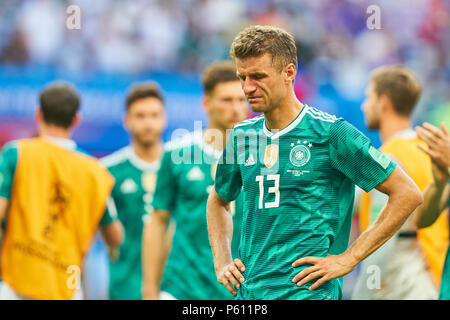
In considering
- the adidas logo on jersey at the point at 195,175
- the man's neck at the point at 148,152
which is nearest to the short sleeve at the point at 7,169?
the adidas logo on jersey at the point at 195,175

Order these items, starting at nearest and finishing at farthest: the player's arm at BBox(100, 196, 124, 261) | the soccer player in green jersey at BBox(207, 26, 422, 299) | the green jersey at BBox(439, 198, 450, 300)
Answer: the soccer player in green jersey at BBox(207, 26, 422, 299) < the green jersey at BBox(439, 198, 450, 300) < the player's arm at BBox(100, 196, 124, 261)

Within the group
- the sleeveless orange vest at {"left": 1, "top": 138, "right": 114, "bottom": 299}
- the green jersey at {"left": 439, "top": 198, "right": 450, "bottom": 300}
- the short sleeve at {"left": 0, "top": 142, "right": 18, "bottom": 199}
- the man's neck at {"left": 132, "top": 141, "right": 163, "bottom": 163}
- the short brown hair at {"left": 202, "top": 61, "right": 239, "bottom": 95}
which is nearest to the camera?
the green jersey at {"left": 439, "top": 198, "right": 450, "bottom": 300}

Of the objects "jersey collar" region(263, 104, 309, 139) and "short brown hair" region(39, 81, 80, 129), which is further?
"short brown hair" region(39, 81, 80, 129)

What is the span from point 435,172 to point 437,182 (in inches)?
6.6

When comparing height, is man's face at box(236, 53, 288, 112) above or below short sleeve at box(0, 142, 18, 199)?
above

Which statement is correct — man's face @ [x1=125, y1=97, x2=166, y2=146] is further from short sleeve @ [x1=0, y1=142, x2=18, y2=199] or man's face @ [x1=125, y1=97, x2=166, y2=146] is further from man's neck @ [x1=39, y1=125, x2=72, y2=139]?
short sleeve @ [x1=0, y1=142, x2=18, y2=199]

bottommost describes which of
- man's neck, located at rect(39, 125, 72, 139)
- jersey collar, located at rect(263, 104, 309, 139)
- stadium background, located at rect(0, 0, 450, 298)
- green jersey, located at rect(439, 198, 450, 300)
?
green jersey, located at rect(439, 198, 450, 300)

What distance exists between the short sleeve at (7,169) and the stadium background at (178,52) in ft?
15.9

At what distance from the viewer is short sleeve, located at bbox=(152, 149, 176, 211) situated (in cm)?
573

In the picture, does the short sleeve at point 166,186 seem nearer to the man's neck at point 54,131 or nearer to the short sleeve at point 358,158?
the man's neck at point 54,131

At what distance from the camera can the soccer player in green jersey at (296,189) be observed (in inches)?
136

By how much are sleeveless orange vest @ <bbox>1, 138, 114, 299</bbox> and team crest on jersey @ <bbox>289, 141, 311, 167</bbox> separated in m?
2.76

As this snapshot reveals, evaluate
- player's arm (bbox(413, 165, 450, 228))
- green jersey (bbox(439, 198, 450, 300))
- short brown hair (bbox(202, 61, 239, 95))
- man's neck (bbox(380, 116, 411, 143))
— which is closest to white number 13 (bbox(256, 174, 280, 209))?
player's arm (bbox(413, 165, 450, 228))
